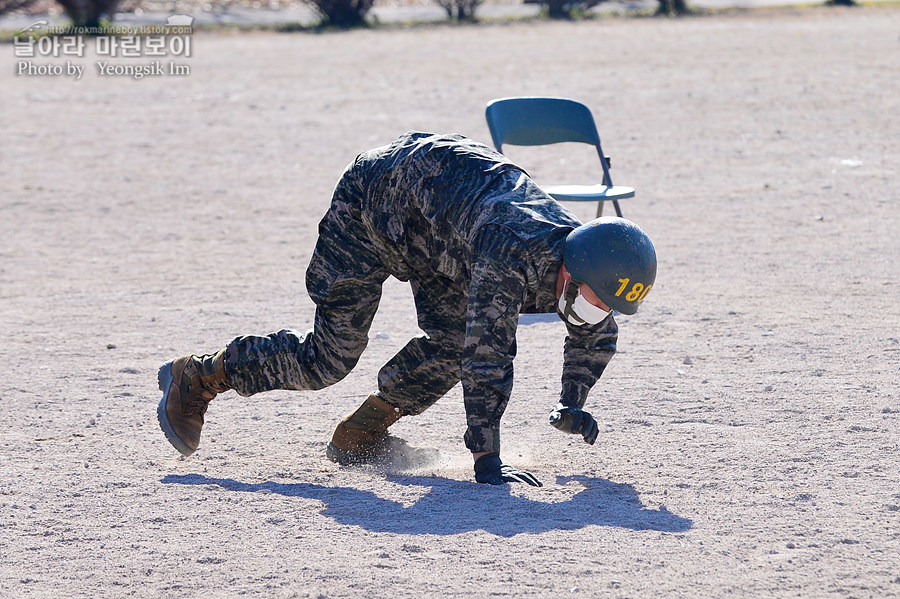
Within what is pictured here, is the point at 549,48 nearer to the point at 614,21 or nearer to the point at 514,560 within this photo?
the point at 614,21

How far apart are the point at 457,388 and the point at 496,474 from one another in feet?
5.65

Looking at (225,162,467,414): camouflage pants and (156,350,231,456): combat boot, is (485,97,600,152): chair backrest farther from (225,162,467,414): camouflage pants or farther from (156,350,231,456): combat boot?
(156,350,231,456): combat boot

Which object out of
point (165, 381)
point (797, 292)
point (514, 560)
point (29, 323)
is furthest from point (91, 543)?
point (797, 292)

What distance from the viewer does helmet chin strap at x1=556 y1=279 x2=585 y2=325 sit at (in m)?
4.61

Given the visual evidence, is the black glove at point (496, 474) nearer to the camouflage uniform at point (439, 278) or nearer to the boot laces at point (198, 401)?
the camouflage uniform at point (439, 278)

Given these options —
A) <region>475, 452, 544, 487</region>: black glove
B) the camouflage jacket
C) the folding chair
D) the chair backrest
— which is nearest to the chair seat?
the folding chair

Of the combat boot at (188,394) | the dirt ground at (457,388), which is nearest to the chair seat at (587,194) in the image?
the dirt ground at (457,388)

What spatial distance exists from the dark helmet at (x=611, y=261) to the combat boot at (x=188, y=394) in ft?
5.63

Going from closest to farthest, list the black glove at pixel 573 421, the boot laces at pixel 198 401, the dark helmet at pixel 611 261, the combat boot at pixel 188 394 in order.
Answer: the dark helmet at pixel 611 261 → the black glove at pixel 573 421 → the combat boot at pixel 188 394 → the boot laces at pixel 198 401

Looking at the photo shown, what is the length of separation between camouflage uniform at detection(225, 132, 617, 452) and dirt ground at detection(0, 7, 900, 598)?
1.39 ft

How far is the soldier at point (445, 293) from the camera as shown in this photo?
15.0 feet

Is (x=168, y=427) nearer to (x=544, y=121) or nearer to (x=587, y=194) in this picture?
(x=587, y=194)

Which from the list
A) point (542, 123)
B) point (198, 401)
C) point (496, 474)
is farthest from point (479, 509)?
point (542, 123)

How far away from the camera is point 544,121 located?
8.54m
